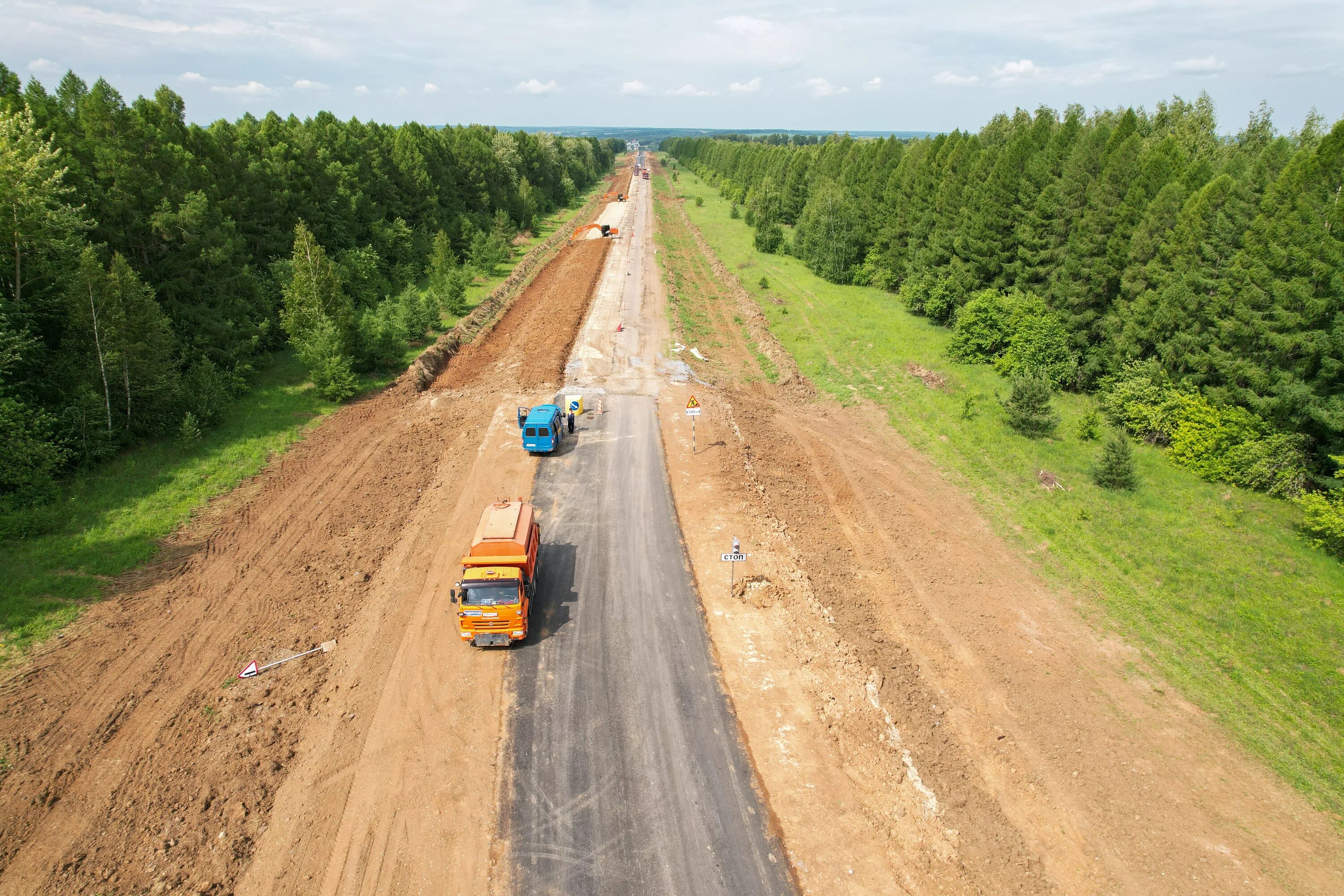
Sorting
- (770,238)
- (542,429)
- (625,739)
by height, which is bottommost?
(625,739)

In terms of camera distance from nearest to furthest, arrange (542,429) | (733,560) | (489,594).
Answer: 1. (489,594)
2. (733,560)
3. (542,429)

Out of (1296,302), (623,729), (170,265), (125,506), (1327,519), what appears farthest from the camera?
(170,265)

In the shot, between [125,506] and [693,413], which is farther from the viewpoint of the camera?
[693,413]

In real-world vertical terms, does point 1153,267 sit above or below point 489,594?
above

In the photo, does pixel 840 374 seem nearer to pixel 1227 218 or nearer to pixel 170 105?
pixel 1227 218

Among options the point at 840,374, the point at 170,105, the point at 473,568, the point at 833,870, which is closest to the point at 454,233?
the point at 170,105

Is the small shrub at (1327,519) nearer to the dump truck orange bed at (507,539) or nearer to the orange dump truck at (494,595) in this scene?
the dump truck orange bed at (507,539)

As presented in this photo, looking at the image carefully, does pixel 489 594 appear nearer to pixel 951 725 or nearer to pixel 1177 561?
pixel 951 725

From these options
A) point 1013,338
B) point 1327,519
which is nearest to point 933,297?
point 1013,338
